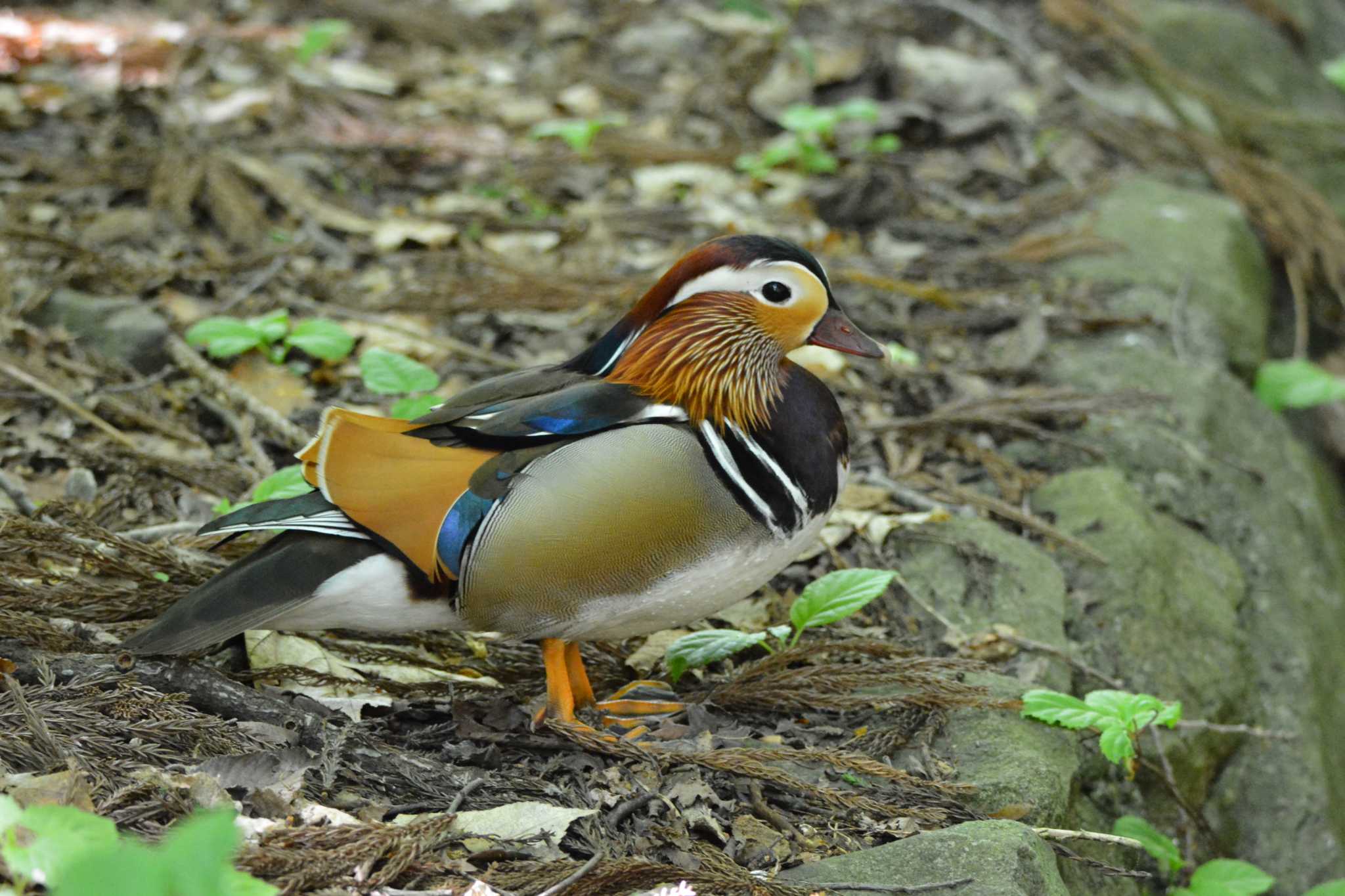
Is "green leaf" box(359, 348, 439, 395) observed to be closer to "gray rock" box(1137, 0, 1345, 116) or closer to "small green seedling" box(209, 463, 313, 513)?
"small green seedling" box(209, 463, 313, 513)

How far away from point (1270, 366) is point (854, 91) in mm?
2288

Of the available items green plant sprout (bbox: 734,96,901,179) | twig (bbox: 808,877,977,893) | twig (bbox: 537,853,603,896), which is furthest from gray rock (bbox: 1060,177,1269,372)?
twig (bbox: 537,853,603,896)

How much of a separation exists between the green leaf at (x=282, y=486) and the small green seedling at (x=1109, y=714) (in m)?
1.62

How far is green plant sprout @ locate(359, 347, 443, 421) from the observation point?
10.6ft

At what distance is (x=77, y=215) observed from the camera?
4469 mm

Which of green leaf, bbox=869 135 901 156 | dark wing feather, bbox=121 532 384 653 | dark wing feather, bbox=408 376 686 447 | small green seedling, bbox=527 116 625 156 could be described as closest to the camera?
dark wing feather, bbox=121 532 384 653

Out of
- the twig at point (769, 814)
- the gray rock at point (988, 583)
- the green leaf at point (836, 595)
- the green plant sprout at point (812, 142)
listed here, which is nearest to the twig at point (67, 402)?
the green leaf at point (836, 595)

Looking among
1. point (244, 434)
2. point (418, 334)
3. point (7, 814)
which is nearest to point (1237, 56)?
point (418, 334)

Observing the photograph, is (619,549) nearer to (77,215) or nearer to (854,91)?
(77,215)

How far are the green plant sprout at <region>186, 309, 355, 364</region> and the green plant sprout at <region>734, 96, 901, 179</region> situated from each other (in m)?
2.31

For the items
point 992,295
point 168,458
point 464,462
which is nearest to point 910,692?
point 464,462

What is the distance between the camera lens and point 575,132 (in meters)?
5.16

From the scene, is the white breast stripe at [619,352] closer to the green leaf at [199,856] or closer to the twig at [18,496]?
the twig at [18,496]

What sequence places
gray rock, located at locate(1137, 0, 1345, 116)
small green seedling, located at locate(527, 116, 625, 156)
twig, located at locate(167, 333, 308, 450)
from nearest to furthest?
twig, located at locate(167, 333, 308, 450) → small green seedling, located at locate(527, 116, 625, 156) → gray rock, located at locate(1137, 0, 1345, 116)
